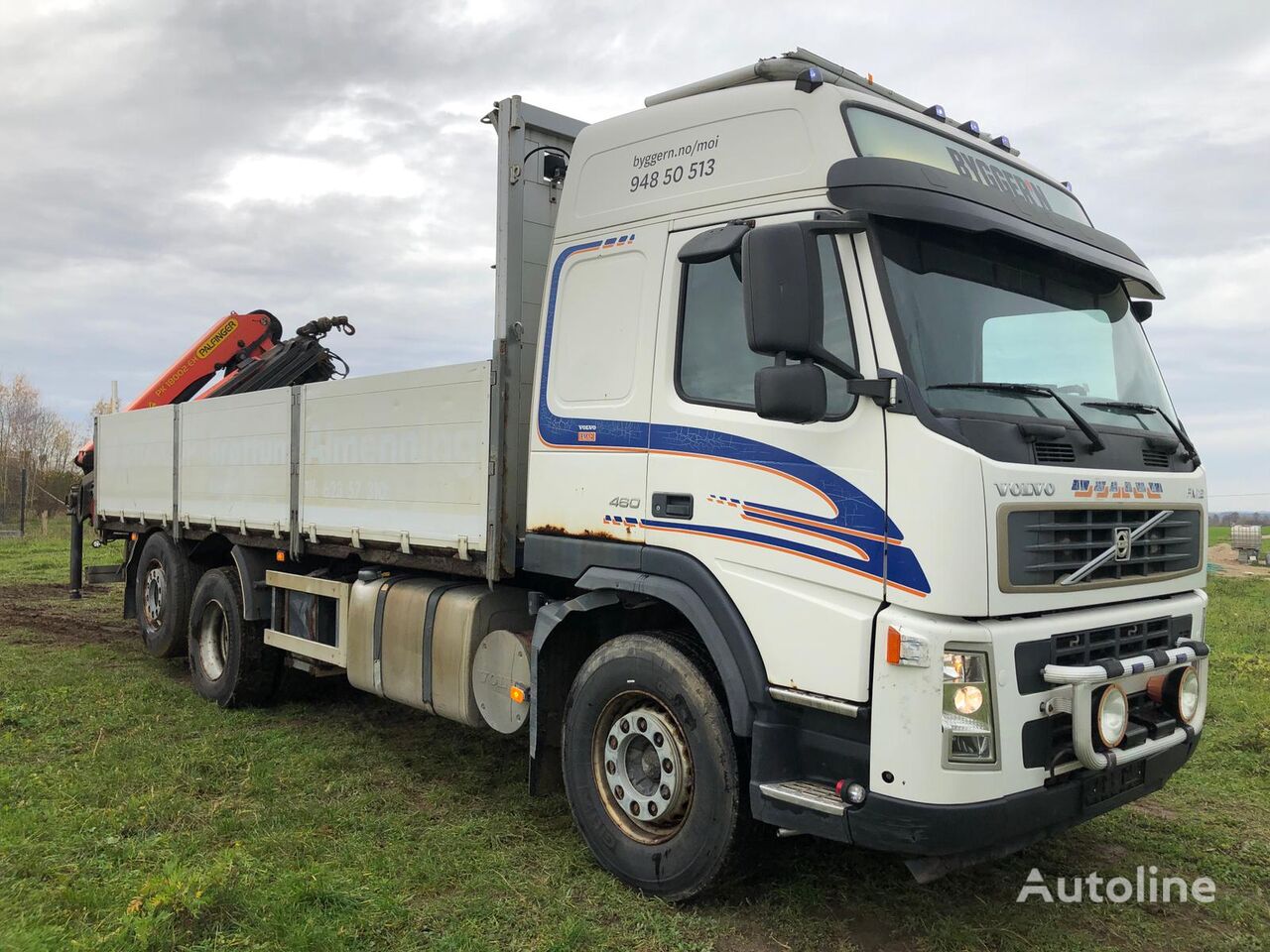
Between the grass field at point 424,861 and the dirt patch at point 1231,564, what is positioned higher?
the dirt patch at point 1231,564

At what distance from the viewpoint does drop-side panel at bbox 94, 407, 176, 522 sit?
28.3 feet

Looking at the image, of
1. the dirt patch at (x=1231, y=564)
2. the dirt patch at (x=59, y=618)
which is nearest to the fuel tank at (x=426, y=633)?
the dirt patch at (x=59, y=618)

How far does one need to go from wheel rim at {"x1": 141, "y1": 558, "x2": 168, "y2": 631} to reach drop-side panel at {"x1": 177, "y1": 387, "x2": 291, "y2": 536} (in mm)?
892

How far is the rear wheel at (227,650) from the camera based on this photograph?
7.38m

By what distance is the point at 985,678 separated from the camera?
132 inches

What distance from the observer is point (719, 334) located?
4.11m

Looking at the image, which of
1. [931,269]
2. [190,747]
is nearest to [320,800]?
[190,747]

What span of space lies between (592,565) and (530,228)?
1.92 metres

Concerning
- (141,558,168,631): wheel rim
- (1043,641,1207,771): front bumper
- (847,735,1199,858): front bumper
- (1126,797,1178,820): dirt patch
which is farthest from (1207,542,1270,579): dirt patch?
(141,558,168,631): wheel rim

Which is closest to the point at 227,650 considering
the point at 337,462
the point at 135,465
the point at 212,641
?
the point at 212,641

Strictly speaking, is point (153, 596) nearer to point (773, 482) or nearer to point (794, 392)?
point (773, 482)

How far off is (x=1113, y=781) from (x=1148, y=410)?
1576 mm

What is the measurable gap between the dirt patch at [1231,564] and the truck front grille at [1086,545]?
52.9 ft

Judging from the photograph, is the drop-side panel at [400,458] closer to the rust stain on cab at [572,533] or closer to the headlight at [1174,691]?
the rust stain on cab at [572,533]
